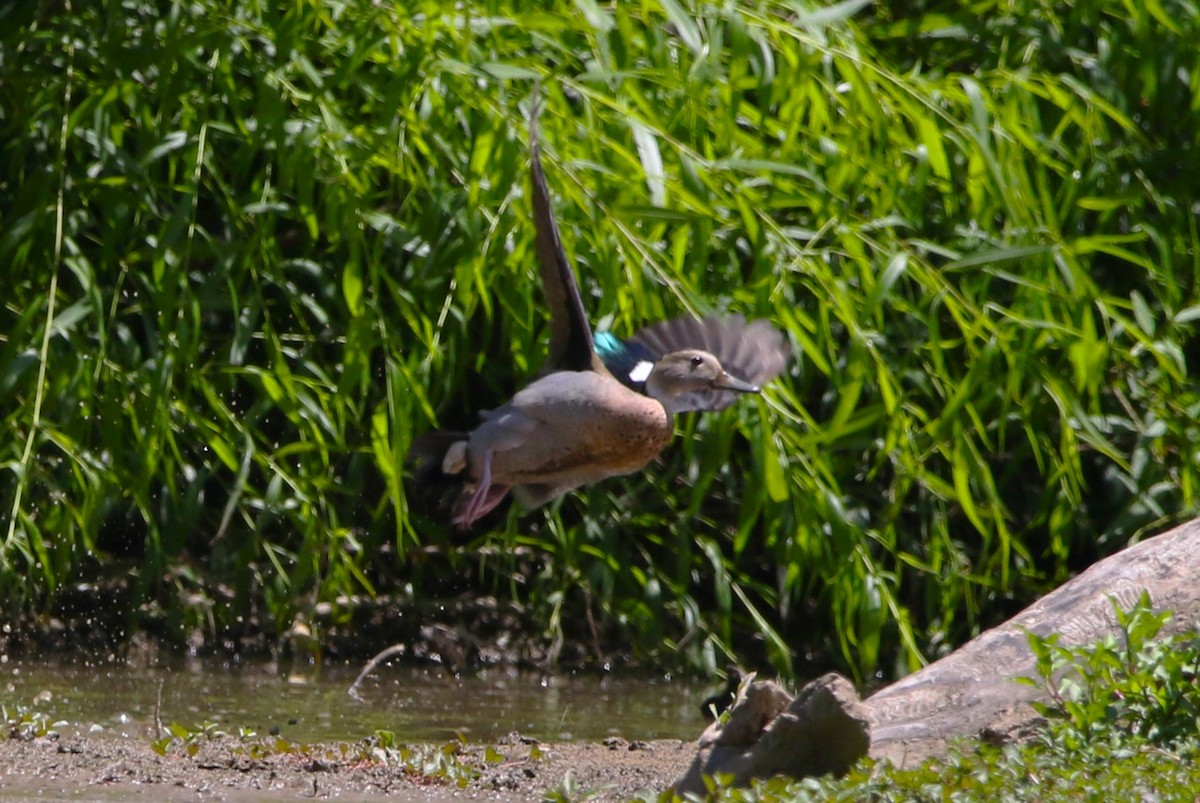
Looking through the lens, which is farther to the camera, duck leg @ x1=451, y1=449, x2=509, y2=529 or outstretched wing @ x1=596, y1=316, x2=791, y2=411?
outstretched wing @ x1=596, y1=316, x2=791, y2=411

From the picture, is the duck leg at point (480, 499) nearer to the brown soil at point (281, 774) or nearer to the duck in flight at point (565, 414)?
the duck in flight at point (565, 414)

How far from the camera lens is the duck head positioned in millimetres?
4980

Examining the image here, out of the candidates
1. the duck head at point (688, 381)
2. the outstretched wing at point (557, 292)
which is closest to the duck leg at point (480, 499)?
the outstretched wing at point (557, 292)

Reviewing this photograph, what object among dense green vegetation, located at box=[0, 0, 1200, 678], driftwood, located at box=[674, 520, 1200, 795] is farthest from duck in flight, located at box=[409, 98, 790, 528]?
driftwood, located at box=[674, 520, 1200, 795]

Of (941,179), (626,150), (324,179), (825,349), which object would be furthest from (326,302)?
(941,179)

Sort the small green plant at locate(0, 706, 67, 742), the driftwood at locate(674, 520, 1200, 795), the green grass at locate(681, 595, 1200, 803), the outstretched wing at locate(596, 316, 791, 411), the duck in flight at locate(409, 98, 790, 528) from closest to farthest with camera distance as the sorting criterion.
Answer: the green grass at locate(681, 595, 1200, 803), the driftwood at locate(674, 520, 1200, 795), the small green plant at locate(0, 706, 67, 742), the duck in flight at locate(409, 98, 790, 528), the outstretched wing at locate(596, 316, 791, 411)

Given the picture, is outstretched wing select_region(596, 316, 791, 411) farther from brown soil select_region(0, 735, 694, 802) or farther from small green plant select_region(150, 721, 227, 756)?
small green plant select_region(150, 721, 227, 756)

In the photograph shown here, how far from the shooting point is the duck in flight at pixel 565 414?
4.83 metres

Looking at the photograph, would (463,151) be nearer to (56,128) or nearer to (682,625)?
(56,128)

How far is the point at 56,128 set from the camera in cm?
598

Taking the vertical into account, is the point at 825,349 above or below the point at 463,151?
below

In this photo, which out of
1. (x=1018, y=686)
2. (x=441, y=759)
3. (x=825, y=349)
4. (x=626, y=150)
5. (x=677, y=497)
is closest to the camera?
(x=1018, y=686)

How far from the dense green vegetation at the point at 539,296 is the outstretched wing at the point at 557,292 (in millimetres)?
483

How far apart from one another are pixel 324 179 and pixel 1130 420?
3086mm
